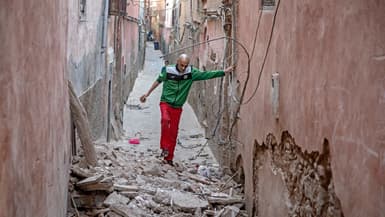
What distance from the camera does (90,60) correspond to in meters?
8.53

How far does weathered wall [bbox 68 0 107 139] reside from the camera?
Result: 6602mm

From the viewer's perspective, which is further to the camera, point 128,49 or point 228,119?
point 128,49

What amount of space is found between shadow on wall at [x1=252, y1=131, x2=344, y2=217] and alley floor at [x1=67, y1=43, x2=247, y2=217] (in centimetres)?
127

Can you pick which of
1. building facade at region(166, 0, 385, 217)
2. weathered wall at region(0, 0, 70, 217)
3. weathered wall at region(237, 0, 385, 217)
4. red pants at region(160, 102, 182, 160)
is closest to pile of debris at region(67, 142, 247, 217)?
red pants at region(160, 102, 182, 160)

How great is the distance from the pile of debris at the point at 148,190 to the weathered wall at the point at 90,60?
0.88 meters

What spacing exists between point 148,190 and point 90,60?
8.97 feet

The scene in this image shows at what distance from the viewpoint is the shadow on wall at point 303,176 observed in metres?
3.39

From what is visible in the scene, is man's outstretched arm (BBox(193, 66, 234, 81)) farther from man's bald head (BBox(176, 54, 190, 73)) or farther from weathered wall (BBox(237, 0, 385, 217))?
weathered wall (BBox(237, 0, 385, 217))

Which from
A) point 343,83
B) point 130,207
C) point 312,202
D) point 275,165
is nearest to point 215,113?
point 130,207

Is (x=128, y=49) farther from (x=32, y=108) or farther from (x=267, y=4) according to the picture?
(x=32, y=108)

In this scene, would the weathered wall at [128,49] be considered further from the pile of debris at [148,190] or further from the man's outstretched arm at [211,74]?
the pile of debris at [148,190]

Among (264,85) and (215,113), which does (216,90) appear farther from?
(264,85)

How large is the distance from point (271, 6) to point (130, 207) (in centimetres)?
259

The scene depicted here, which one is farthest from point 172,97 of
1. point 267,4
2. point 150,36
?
point 150,36
